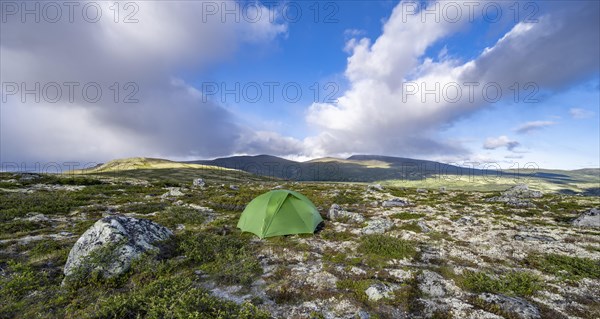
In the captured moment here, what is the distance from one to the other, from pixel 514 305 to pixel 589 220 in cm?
1928

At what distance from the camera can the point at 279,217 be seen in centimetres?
1559

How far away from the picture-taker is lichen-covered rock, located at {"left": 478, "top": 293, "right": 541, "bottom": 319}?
297 inches

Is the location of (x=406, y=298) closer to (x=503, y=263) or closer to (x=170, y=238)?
(x=503, y=263)

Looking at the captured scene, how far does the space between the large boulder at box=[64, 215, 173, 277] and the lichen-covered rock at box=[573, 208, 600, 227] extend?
30.0 meters

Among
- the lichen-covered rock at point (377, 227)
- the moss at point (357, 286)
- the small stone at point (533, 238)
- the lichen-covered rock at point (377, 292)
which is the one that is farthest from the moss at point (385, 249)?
the small stone at point (533, 238)

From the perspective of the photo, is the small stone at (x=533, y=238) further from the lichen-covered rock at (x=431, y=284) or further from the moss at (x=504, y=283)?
the lichen-covered rock at (x=431, y=284)

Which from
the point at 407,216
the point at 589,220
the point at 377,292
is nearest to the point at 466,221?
the point at 407,216

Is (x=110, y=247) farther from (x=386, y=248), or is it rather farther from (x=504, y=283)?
(x=504, y=283)

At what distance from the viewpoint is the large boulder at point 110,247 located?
964 cm

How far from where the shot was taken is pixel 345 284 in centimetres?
934

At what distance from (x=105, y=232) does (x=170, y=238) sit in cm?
317

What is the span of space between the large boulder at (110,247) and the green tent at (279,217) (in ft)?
18.9

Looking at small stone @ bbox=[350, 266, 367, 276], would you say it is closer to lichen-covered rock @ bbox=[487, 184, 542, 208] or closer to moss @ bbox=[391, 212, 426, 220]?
moss @ bbox=[391, 212, 426, 220]

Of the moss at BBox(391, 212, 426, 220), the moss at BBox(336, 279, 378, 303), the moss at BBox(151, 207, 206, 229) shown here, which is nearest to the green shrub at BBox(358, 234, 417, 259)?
the moss at BBox(336, 279, 378, 303)
